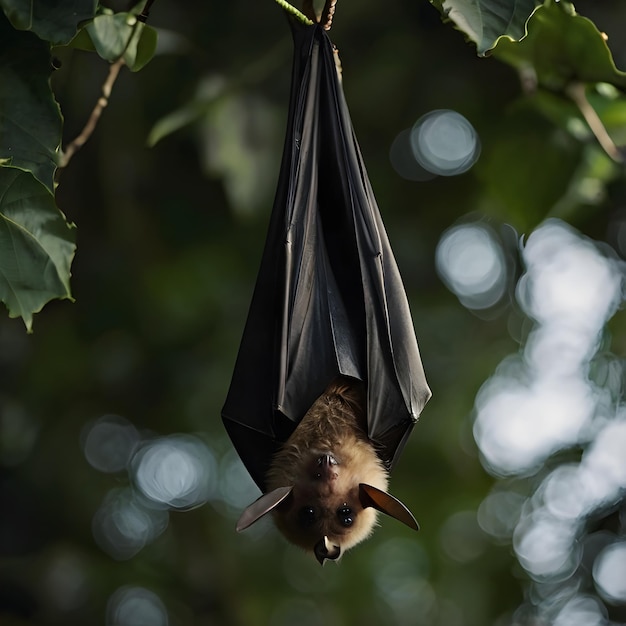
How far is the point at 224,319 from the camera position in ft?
Answer: 23.1

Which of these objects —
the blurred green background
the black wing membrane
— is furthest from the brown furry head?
the blurred green background

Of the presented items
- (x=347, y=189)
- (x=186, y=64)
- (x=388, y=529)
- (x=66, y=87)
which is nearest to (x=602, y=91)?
(x=347, y=189)

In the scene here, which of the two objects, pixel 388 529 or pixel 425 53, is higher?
pixel 425 53

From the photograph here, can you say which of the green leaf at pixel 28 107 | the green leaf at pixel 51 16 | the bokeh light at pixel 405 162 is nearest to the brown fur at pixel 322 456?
the green leaf at pixel 28 107

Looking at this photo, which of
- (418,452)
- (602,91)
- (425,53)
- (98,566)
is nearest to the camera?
(602,91)

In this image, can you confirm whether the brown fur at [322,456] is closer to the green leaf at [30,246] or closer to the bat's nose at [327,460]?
the bat's nose at [327,460]

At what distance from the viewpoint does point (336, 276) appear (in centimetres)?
Answer: 288

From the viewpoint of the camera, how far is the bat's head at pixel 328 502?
2932mm

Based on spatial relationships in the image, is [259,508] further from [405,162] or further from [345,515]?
[405,162]

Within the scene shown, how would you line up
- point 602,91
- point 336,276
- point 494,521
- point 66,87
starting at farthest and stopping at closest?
point 494,521, point 66,87, point 602,91, point 336,276

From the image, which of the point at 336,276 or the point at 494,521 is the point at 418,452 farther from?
the point at 336,276

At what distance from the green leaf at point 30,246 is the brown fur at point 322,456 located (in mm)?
1023

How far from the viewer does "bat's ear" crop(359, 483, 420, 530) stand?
272 centimetres

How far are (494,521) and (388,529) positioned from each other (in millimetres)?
1498
